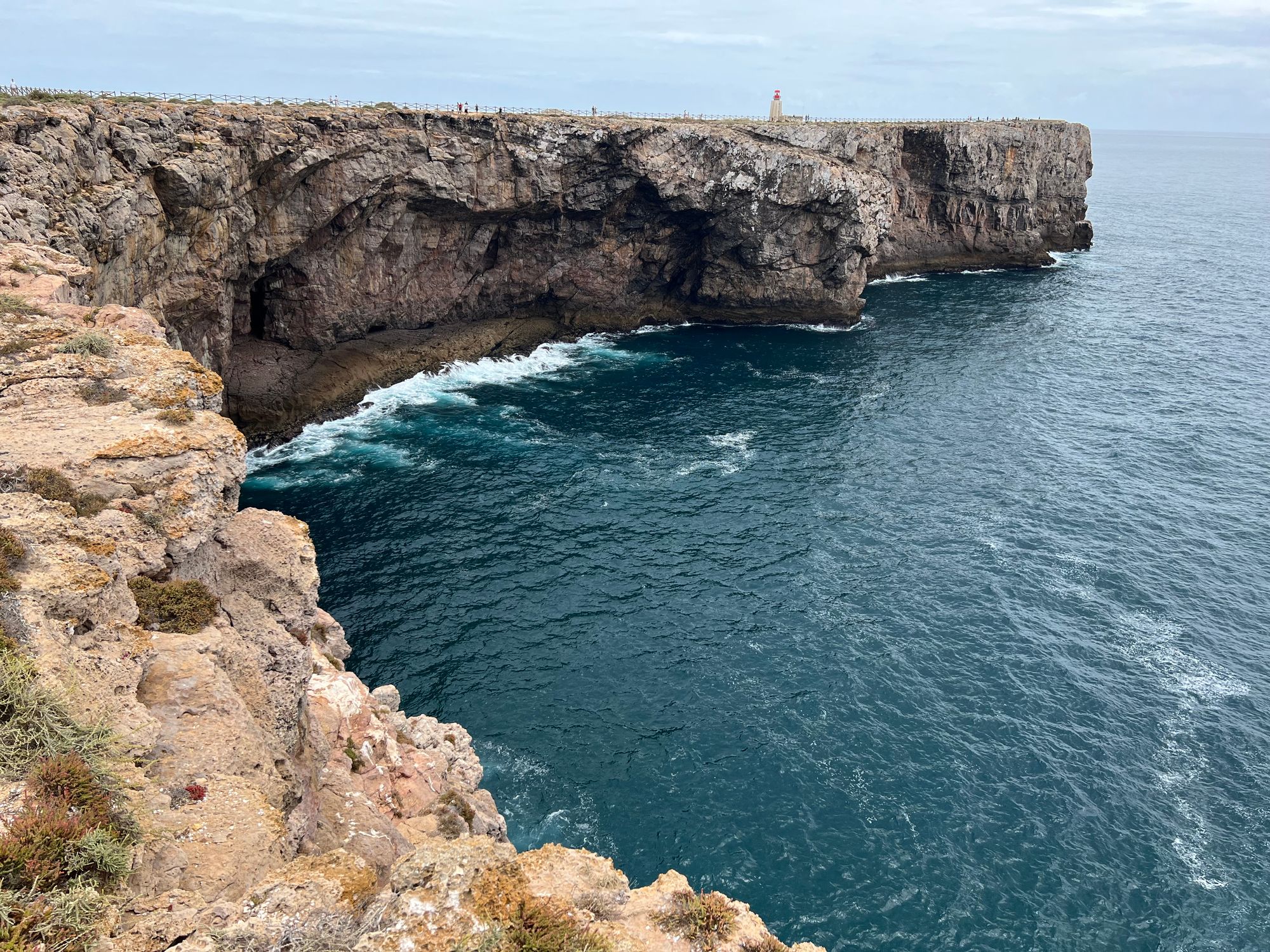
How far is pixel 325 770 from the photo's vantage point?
21.3 meters

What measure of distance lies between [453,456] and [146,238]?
25397 millimetres

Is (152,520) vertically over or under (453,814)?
over

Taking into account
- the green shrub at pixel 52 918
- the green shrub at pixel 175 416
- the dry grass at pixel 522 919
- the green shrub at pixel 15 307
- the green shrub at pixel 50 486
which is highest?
the green shrub at pixel 15 307

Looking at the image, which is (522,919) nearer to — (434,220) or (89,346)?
(89,346)

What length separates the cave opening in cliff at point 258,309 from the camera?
74.6 meters

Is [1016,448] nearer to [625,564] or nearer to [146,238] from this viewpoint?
[625,564]

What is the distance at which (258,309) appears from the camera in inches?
2968

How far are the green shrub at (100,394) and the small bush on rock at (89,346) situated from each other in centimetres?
190

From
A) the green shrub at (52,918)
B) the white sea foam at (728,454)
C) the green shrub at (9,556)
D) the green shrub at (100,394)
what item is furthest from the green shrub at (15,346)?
the white sea foam at (728,454)

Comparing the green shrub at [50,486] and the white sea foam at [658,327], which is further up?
the green shrub at [50,486]

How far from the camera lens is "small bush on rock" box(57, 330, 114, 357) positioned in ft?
80.8

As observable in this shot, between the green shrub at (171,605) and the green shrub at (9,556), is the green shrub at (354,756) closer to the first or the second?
the green shrub at (171,605)

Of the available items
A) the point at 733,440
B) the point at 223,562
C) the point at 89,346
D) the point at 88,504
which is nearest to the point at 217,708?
the point at 88,504

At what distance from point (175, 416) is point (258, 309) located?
59.4 metres
